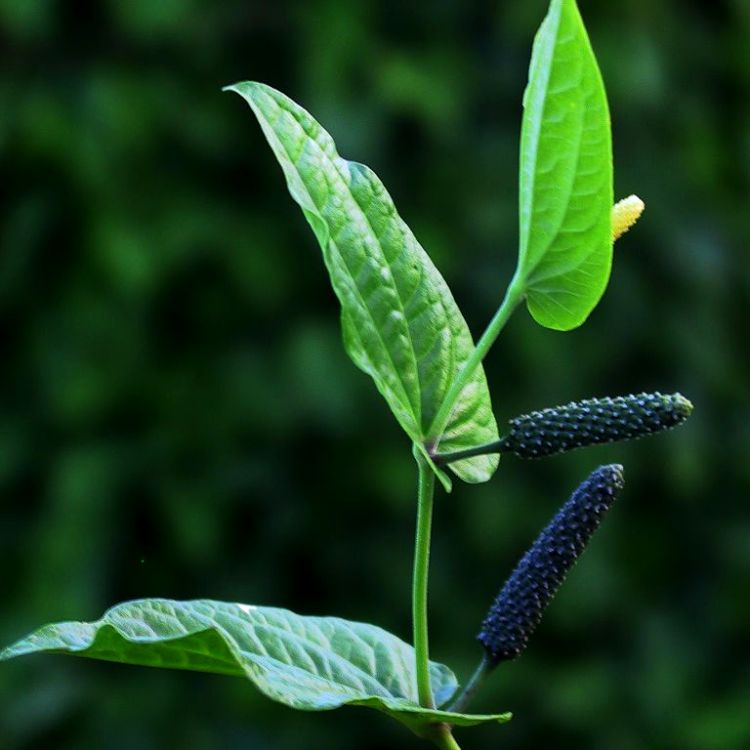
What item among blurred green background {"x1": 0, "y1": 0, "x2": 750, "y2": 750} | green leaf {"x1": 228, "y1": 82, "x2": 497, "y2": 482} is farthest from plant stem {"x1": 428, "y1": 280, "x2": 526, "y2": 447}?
blurred green background {"x1": 0, "y1": 0, "x2": 750, "y2": 750}

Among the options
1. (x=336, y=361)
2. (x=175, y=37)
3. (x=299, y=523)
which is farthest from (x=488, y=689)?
(x=175, y=37)

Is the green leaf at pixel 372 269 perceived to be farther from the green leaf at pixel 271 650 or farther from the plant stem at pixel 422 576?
the green leaf at pixel 271 650

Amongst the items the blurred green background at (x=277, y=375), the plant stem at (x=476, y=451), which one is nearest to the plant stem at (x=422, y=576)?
the plant stem at (x=476, y=451)

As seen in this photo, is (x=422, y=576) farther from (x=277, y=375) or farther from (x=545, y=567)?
(x=277, y=375)

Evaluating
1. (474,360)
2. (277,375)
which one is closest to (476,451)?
(474,360)

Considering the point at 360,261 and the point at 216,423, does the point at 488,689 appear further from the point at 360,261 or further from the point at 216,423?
the point at 360,261

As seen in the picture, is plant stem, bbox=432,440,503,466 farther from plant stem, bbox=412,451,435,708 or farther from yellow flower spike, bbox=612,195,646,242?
yellow flower spike, bbox=612,195,646,242
